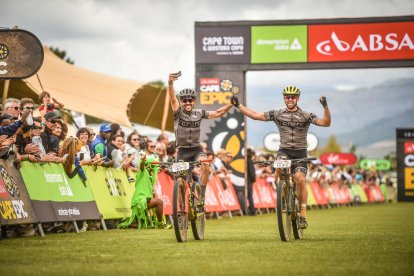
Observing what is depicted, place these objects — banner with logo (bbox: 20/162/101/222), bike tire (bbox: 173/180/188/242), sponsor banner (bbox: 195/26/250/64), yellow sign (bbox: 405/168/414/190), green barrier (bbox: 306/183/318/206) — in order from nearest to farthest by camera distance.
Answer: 1. bike tire (bbox: 173/180/188/242)
2. banner with logo (bbox: 20/162/101/222)
3. sponsor banner (bbox: 195/26/250/64)
4. green barrier (bbox: 306/183/318/206)
5. yellow sign (bbox: 405/168/414/190)

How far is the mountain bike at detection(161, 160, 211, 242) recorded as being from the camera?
12234 millimetres

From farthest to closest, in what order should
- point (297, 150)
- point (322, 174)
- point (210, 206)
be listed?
point (322, 174) → point (210, 206) → point (297, 150)

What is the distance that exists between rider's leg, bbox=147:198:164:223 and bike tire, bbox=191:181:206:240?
425 centimetres

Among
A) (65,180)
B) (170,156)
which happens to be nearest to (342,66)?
(170,156)

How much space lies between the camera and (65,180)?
15.4 m

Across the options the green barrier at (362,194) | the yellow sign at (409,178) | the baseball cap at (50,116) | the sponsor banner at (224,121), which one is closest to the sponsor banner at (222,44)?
the sponsor banner at (224,121)

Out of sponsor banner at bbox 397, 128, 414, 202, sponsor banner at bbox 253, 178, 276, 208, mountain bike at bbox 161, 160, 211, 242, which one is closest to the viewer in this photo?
mountain bike at bbox 161, 160, 211, 242

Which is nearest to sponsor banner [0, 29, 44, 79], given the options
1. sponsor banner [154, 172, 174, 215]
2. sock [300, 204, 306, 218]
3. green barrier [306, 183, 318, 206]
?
sock [300, 204, 306, 218]

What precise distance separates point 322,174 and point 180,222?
2984cm

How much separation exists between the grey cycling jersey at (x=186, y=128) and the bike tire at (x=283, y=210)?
1.48 meters

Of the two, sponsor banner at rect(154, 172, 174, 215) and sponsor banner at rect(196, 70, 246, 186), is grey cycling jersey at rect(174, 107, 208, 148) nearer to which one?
sponsor banner at rect(154, 172, 174, 215)

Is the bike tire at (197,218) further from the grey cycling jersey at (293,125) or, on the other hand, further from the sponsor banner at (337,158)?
the sponsor banner at (337,158)

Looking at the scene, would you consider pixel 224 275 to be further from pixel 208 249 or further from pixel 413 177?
pixel 413 177

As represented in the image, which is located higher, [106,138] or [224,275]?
[106,138]
